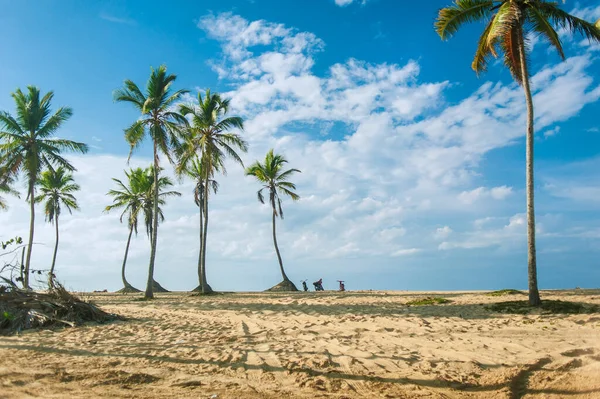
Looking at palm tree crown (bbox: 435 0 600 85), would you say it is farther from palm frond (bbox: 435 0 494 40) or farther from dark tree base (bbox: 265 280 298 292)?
dark tree base (bbox: 265 280 298 292)

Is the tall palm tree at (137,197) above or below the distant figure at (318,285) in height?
above

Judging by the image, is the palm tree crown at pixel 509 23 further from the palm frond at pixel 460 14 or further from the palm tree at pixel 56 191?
the palm tree at pixel 56 191

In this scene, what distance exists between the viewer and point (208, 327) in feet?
30.8

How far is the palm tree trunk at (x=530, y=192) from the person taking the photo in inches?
453

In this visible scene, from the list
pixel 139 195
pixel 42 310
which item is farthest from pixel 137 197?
pixel 42 310

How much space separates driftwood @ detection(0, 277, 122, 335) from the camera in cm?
956

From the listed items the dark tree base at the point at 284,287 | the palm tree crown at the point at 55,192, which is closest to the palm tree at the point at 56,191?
the palm tree crown at the point at 55,192

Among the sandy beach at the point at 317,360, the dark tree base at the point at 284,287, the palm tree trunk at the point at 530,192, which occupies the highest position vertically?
the palm tree trunk at the point at 530,192

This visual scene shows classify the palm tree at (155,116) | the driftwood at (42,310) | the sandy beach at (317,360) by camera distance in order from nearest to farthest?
1. the sandy beach at (317,360)
2. the driftwood at (42,310)
3. the palm tree at (155,116)

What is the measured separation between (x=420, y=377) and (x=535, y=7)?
1250 cm

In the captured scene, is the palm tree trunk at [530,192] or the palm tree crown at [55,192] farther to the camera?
the palm tree crown at [55,192]

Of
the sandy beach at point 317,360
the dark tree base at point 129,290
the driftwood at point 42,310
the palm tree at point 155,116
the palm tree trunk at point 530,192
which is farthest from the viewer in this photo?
the dark tree base at point 129,290

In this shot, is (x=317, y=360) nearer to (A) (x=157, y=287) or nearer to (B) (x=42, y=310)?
(B) (x=42, y=310)

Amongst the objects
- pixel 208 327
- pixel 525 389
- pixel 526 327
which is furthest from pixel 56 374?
pixel 526 327
